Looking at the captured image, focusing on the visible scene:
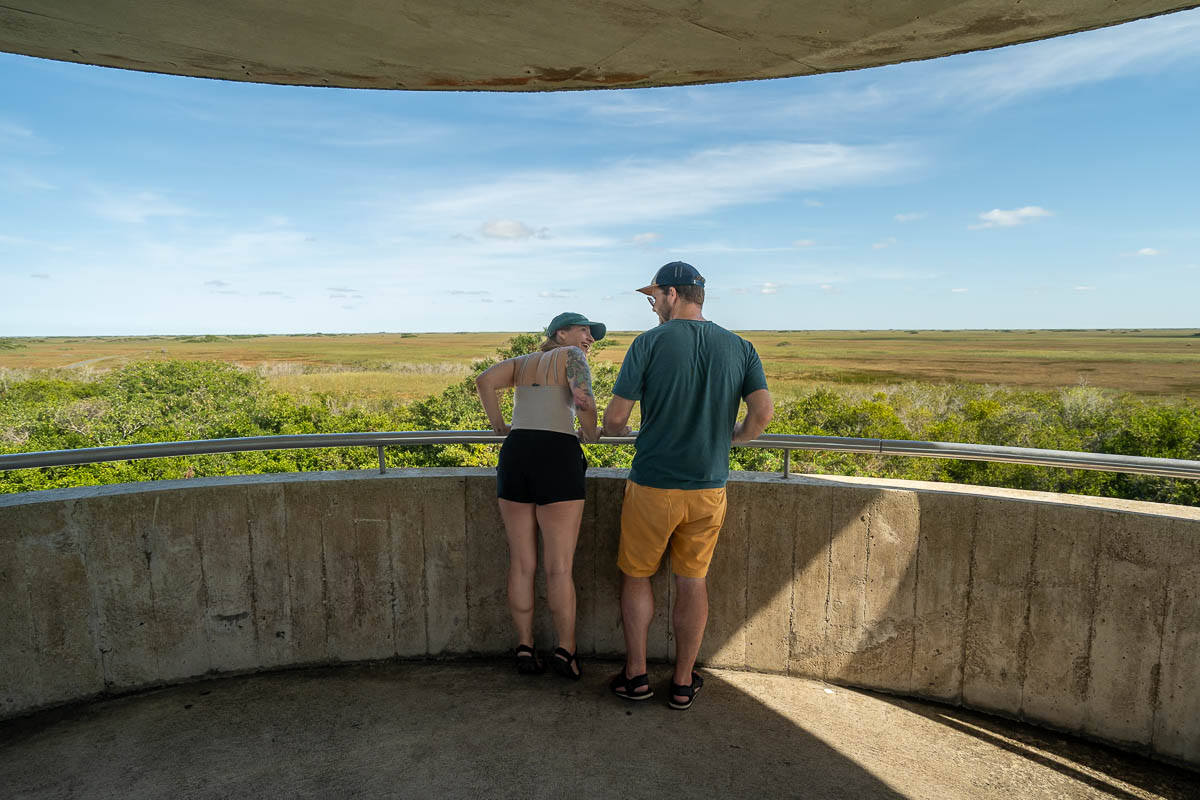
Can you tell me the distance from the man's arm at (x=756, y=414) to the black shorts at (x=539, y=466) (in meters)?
0.28

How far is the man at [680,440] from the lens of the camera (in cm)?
298

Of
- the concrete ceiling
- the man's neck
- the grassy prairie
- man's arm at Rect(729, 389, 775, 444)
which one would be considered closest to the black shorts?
man's arm at Rect(729, 389, 775, 444)

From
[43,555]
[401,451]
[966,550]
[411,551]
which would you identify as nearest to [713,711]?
[966,550]

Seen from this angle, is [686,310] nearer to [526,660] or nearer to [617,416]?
[617,416]

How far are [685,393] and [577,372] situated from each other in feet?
1.63

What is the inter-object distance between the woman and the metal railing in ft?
0.78

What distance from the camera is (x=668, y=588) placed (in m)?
3.60

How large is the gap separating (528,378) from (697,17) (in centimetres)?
163

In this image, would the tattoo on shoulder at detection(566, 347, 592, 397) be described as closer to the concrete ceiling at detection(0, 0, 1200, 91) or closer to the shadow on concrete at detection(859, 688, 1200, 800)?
the concrete ceiling at detection(0, 0, 1200, 91)

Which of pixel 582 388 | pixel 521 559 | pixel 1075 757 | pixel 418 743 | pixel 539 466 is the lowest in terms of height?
pixel 1075 757

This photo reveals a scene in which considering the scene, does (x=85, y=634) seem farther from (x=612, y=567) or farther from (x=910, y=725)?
(x=910, y=725)

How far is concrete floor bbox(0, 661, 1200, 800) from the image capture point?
104 inches

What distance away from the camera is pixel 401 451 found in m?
23.7

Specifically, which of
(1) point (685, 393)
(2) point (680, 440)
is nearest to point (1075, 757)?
(2) point (680, 440)
